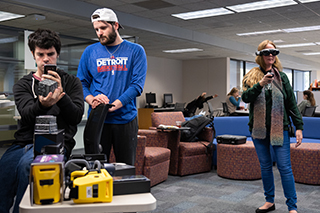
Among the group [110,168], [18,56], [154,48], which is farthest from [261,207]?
[154,48]

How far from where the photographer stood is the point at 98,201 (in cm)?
104

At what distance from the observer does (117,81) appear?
2.06 m

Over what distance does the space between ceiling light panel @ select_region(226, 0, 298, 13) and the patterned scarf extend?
4.27 meters

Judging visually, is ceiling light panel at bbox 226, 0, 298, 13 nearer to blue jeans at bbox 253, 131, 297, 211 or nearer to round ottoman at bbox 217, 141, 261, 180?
round ottoman at bbox 217, 141, 261, 180

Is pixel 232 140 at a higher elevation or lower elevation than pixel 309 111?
lower

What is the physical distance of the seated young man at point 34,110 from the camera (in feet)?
4.75

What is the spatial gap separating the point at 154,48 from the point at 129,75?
9437 millimetres

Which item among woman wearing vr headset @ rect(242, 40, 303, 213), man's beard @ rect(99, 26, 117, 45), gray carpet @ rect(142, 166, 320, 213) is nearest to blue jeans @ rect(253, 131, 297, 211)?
woman wearing vr headset @ rect(242, 40, 303, 213)

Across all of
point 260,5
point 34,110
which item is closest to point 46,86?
point 34,110

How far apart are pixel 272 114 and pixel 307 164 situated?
1.69 meters

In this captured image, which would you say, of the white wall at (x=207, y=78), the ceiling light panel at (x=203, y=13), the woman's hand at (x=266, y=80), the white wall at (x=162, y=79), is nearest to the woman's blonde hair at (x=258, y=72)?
the woman's hand at (x=266, y=80)

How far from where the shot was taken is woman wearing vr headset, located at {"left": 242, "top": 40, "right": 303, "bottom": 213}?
2568 millimetres

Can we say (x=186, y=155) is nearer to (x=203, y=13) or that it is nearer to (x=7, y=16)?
(x=203, y=13)

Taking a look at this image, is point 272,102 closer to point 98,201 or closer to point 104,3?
point 98,201
